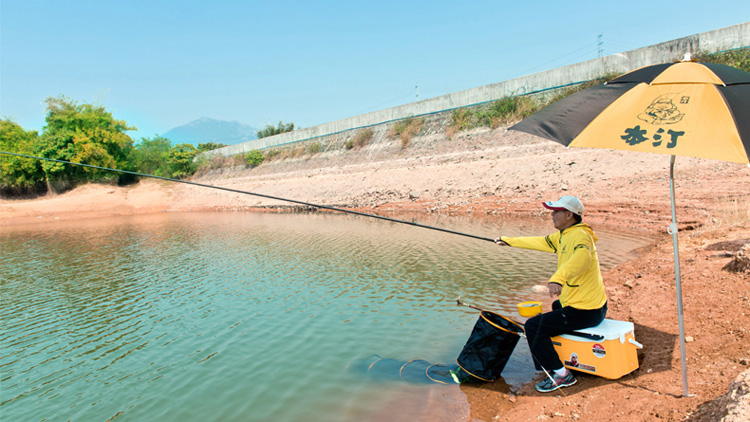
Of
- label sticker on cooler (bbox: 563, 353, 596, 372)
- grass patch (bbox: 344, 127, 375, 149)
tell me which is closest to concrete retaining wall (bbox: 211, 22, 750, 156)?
grass patch (bbox: 344, 127, 375, 149)

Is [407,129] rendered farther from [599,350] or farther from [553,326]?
[599,350]

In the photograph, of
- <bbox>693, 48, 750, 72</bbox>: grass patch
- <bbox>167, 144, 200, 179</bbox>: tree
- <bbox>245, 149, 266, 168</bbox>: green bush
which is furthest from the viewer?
<bbox>167, 144, 200, 179</bbox>: tree

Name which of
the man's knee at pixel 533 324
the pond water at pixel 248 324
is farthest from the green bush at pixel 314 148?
the man's knee at pixel 533 324

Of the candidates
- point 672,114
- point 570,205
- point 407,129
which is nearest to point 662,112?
point 672,114

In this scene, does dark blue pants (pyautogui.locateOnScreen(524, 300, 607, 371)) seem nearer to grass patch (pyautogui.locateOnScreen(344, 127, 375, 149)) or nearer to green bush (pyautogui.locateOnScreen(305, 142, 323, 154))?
grass patch (pyautogui.locateOnScreen(344, 127, 375, 149))

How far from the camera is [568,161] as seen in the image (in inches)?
802

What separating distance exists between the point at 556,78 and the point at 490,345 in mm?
25967

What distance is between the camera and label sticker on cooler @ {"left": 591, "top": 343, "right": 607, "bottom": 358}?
414 centimetres

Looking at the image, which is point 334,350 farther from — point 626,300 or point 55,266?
point 55,266

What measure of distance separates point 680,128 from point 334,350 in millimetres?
4841

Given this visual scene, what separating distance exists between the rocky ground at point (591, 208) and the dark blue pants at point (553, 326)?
0.35 meters

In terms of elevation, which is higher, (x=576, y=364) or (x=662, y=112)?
(x=662, y=112)

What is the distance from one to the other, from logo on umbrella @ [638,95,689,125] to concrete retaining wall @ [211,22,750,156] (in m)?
22.1

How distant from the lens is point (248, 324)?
7480 millimetres
